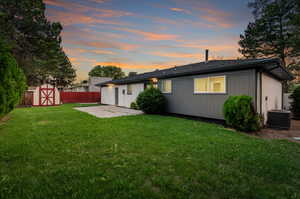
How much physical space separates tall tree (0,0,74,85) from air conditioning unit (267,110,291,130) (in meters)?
16.0

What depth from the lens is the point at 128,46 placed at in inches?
518

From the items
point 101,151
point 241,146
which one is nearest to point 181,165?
point 101,151

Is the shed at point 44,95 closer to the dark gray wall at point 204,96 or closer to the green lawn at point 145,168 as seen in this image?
the dark gray wall at point 204,96

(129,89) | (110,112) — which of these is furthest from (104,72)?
(110,112)

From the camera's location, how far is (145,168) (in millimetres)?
2498

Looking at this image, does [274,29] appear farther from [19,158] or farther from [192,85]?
[19,158]

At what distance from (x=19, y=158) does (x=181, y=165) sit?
3.04m

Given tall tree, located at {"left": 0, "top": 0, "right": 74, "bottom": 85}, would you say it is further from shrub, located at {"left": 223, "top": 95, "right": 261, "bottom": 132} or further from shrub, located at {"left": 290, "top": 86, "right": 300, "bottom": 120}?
shrub, located at {"left": 290, "top": 86, "right": 300, "bottom": 120}

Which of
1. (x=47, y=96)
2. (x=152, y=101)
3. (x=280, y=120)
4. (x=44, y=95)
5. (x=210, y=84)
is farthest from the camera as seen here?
(x=47, y=96)

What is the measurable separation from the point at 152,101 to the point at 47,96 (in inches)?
554

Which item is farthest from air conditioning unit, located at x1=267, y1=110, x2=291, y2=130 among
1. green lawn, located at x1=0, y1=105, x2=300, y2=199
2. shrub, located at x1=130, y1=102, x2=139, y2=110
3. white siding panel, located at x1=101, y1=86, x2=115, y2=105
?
white siding panel, located at x1=101, y1=86, x2=115, y2=105

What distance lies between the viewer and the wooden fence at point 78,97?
19723 millimetres

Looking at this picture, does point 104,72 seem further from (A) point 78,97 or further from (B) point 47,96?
(B) point 47,96

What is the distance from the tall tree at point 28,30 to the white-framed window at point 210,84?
41.3 feet
